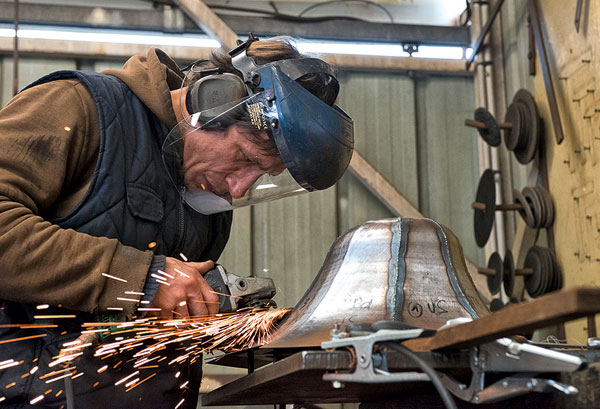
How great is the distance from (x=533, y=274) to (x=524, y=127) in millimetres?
1005

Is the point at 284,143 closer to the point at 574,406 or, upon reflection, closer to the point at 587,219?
the point at 574,406

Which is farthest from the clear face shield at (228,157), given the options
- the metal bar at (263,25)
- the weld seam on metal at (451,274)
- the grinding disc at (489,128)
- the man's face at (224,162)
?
the metal bar at (263,25)

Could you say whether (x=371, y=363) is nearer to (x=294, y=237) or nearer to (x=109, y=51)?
(x=294, y=237)

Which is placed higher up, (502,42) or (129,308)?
(502,42)

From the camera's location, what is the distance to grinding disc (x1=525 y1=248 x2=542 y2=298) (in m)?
5.21

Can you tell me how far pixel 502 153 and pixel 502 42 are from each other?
91 centimetres

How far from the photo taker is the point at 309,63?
251 centimetres

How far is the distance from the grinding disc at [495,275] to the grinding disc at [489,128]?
0.81 m

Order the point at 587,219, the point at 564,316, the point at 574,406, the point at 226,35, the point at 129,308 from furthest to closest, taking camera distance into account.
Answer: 1. the point at 226,35
2. the point at 587,219
3. the point at 129,308
4. the point at 574,406
5. the point at 564,316

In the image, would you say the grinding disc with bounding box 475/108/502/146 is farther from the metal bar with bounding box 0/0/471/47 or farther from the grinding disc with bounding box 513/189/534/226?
the metal bar with bounding box 0/0/471/47

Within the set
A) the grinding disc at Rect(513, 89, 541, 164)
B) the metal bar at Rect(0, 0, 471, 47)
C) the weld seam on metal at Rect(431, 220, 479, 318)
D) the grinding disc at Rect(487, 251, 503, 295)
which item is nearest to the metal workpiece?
the weld seam on metal at Rect(431, 220, 479, 318)

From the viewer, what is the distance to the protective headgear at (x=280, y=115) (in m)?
2.41

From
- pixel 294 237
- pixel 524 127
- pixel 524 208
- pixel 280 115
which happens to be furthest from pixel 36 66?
pixel 280 115

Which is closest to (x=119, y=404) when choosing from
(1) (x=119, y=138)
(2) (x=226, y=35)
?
(1) (x=119, y=138)
